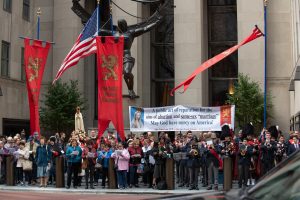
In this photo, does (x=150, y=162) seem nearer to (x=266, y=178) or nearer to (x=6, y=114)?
(x=266, y=178)

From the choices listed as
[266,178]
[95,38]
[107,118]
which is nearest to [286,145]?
[107,118]

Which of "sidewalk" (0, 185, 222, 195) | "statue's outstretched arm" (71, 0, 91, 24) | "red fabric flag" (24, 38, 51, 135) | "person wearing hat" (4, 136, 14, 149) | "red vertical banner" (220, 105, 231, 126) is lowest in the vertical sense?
"sidewalk" (0, 185, 222, 195)

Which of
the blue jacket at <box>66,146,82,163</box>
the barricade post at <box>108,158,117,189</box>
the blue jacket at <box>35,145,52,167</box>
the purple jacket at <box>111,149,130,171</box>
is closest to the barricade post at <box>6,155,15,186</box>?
the blue jacket at <box>35,145,52,167</box>

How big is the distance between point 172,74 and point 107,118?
2469cm

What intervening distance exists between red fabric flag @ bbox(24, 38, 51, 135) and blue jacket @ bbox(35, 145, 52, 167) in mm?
1703

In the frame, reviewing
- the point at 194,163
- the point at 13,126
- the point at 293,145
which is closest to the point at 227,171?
the point at 194,163

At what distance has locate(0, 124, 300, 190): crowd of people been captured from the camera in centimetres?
1770

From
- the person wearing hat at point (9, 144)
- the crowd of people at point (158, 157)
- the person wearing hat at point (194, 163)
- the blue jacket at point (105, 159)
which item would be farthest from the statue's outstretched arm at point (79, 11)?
the person wearing hat at point (194, 163)

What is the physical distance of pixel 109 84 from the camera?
759 inches

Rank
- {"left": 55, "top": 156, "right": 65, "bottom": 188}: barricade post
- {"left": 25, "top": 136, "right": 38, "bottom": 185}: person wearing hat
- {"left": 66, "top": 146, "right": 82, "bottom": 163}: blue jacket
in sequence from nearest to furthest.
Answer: {"left": 66, "top": 146, "right": 82, "bottom": 163}: blue jacket → {"left": 55, "top": 156, "right": 65, "bottom": 188}: barricade post → {"left": 25, "top": 136, "right": 38, "bottom": 185}: person wearing hat

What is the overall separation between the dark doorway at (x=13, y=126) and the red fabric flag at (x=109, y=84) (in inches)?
665

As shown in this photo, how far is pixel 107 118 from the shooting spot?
1888 centimetres

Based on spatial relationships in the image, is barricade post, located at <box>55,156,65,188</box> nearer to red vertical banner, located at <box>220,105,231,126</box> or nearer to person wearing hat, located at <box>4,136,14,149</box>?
person wearing hat, located at <box>4,136,14,149</box>

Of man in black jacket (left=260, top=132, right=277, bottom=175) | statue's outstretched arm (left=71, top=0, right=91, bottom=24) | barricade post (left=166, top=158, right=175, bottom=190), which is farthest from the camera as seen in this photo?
statue's outstretched arm (left=71, top=0, right=91, bottom=24)
